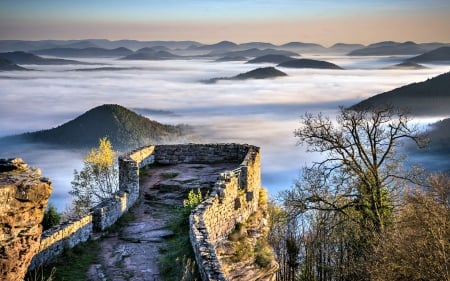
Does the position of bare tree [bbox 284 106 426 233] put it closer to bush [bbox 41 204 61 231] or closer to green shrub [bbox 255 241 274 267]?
green shrub [bbox 255 241 274 267]

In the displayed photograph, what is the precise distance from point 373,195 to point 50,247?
17591mm

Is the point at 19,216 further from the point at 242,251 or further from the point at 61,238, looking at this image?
the point at 242,251

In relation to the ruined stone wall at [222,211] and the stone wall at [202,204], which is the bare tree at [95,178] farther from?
the ruined stone wall at [222,211]

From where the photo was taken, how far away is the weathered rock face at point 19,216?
1021cm

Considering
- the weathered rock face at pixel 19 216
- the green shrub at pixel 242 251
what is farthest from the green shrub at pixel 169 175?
the weathered rock face at pixel 19 216

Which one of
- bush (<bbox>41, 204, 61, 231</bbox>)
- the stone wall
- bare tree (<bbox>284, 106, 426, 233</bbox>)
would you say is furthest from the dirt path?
bush (<bbox>41, 204, 61, 231</bbox>)

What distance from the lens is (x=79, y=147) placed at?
200 metres

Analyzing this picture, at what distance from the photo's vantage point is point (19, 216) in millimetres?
10453

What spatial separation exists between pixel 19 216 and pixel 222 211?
12552mm

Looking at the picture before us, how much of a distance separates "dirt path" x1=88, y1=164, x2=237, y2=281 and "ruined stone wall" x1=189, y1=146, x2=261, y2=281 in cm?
150

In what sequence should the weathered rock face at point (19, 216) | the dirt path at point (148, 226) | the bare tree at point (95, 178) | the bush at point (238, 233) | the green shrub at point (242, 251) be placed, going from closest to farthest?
the weathered rock face at point (19, 216)
the dirt path at point (148, 226)
the green shrub at point (242, 251)
the bush at point (238, 233)
the bare tree at point (95, 178)

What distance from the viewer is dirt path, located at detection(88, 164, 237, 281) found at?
1738 cm

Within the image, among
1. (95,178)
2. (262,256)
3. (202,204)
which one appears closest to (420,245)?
(262,256)

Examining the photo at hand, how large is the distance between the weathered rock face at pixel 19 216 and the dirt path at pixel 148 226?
20.4 ft
